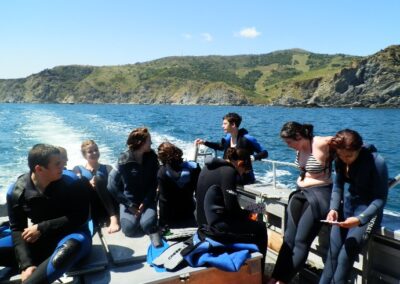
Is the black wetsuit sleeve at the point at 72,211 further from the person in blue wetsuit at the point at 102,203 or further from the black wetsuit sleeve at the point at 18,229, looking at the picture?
the person in blue wetsuit at the point at 102,203

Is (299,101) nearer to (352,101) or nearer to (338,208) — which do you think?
(352,101)

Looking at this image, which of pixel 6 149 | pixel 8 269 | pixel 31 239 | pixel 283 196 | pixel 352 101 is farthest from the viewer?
pixel 352 101

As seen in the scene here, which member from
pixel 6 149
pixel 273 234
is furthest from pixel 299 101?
pixel 273 234

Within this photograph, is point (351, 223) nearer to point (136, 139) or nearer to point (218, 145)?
point (136, 139)

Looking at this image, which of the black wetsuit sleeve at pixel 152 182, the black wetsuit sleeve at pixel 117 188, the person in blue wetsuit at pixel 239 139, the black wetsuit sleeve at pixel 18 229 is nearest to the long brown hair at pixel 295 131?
the person in blue wetsuit at pixel 239 139

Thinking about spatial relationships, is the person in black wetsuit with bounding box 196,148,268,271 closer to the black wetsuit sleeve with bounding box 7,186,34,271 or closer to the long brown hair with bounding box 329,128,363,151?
the long brown hair with bounding box 329,128,363,151

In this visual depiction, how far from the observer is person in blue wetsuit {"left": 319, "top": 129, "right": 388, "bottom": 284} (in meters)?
3.48

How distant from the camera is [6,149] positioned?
66.1ft

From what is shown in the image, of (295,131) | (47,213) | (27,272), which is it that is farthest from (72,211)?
(295,131)

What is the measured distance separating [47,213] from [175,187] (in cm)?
164

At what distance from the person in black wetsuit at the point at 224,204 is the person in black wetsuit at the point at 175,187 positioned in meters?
0.90

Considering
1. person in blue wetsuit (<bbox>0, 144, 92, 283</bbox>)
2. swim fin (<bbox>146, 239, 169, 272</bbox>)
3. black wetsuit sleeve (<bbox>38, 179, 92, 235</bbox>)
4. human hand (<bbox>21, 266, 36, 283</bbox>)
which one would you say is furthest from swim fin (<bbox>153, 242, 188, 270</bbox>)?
human hand (<bbox>21, 266, 36, 283</bbox>)

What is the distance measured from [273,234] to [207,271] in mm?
1864

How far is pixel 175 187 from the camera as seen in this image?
192 inches
